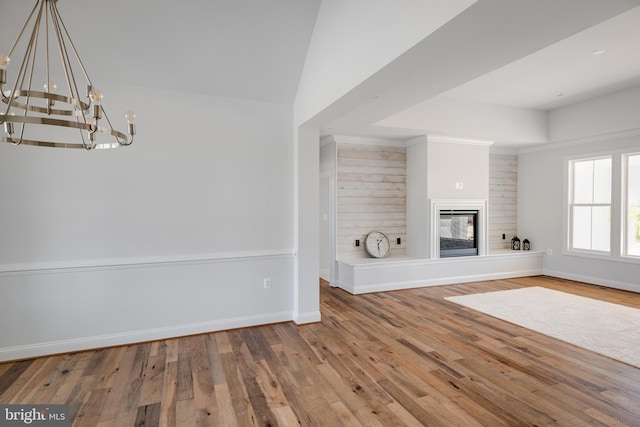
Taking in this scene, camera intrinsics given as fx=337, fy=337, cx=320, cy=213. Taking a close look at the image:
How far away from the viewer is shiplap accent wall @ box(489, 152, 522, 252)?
677 centimetres

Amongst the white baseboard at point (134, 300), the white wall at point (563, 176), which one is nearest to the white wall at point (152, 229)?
the white baseboard at point (134, 300)

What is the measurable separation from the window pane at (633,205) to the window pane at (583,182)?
22.1 inches

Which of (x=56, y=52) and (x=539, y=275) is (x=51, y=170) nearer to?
(x=56, y=52)

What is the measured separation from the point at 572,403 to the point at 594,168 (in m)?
4.97

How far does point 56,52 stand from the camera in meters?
2.88

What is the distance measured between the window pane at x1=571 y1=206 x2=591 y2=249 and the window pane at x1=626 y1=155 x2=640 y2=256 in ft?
1.94

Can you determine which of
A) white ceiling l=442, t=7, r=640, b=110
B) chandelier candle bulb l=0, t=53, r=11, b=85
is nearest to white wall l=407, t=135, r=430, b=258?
white ceiling l=442, t=7, r=640, b=110

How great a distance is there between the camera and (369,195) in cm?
578

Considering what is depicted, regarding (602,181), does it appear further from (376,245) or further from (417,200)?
(376,245)

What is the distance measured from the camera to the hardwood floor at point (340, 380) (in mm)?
2164

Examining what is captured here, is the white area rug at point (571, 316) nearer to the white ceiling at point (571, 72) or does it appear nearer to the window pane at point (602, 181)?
the window pane at point (602, 181)

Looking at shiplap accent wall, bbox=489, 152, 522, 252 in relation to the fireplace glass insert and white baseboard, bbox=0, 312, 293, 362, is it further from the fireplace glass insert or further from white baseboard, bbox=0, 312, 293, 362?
white baseboard, bbox=0, 312, 293, 362

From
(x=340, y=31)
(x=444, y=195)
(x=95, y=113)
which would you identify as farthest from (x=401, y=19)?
(x=444, y=195)

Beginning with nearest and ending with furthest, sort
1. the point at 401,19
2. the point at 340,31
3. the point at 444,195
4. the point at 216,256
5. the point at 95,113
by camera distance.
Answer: the point at 95,113 → the point at 401,19 → the point at 340,31 → the point at 216,256 → the point at 444,195
